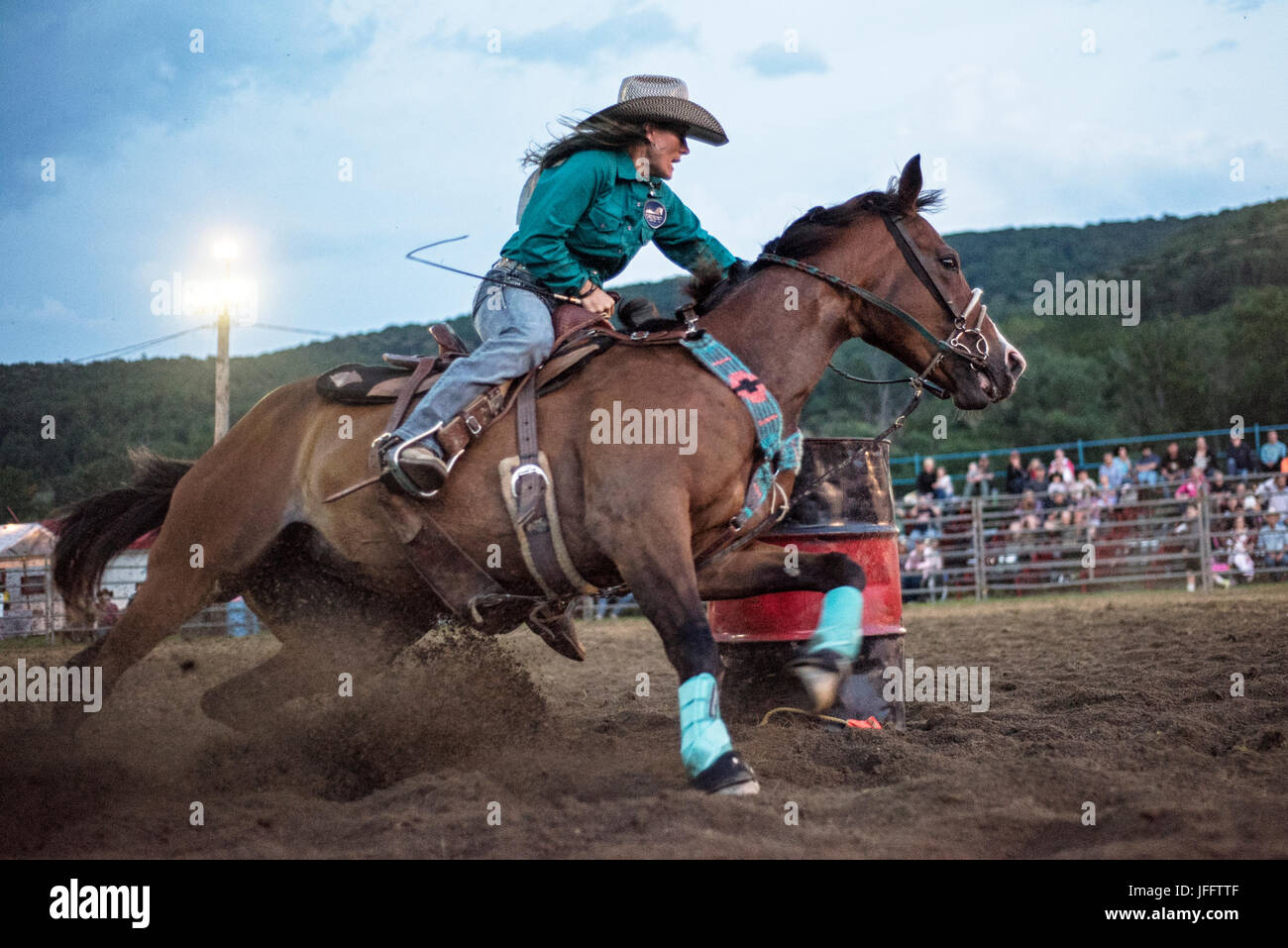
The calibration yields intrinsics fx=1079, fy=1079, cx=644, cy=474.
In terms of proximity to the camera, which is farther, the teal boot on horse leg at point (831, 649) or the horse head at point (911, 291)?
the horse head at point (911, 291)

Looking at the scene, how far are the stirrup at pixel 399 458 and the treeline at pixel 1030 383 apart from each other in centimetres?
122

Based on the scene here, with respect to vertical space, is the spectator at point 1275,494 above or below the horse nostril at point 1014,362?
below

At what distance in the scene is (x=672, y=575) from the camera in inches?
143

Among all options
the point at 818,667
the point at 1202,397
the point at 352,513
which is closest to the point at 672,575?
the point at 818,667

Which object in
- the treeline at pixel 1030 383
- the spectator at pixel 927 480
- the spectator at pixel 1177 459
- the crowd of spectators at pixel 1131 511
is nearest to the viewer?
the treeline at pixel 1030 383

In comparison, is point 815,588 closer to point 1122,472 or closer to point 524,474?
point 524,474

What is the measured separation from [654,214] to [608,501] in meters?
1.39

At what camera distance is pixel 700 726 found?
356 cm

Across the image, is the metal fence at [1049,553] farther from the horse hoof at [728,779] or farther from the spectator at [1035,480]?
the horse hoof at [728,779]

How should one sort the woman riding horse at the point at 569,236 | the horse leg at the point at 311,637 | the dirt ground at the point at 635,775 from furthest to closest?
the horse leg at the point at 311,637 < the woman riding horse at the point at 569,236 < the dirt ground at the point at 635,775

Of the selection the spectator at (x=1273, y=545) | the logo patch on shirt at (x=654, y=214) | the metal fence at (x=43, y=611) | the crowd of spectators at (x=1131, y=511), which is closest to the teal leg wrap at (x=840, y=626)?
the logo patch on shirt at (x=654, y=214)

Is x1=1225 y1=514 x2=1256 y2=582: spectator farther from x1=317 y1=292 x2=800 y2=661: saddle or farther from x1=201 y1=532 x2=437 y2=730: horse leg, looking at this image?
x1=201 y1=532 x2=437 y2=730: horse leg

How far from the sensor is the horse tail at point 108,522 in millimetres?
5016
